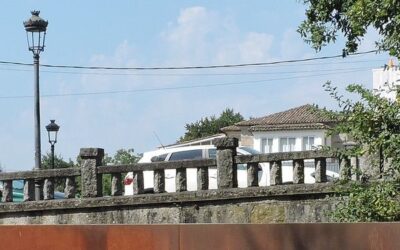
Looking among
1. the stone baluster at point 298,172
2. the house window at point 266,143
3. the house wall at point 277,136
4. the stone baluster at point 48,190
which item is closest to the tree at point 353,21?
the stone baluster at point 298,172

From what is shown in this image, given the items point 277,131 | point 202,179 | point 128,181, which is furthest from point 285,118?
point 202,179

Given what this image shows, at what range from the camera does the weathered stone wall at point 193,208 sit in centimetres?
1706

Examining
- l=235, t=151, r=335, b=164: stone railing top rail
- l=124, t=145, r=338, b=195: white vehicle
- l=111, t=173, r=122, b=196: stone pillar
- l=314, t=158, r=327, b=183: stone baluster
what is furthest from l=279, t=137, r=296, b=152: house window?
l=314, t=158, r=327, b=183: stone baluster

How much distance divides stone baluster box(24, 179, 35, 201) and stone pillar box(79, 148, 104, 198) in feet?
3.40

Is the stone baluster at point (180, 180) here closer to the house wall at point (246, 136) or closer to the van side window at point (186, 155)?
the van side window at point (186, 155)

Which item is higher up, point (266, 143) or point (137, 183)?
point (266, 143)

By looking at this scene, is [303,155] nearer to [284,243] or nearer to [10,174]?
A: [10,174]

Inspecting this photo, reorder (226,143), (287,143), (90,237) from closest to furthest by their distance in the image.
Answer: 1. (90,237)
2. (226,143)
3. (287,143)

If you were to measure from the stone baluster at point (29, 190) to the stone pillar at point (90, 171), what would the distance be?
1.04m

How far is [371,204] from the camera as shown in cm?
1138

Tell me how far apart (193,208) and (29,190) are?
323 cm

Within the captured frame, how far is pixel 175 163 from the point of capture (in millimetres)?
17703

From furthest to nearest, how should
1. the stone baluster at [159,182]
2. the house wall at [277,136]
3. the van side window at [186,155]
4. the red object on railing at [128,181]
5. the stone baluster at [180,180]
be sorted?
the house wall at [277,136]
the van side window at [186,155]
the red object on railing at [128,181]
the stone baluster at [159,182]
the stone baluster at [180,180]

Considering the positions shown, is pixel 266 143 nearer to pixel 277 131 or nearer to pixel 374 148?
pixel 277 131
